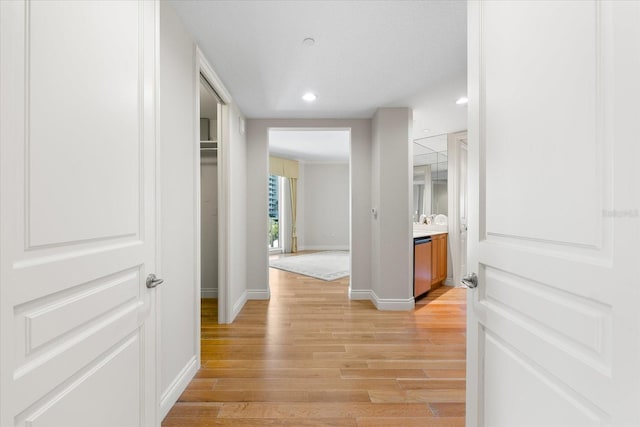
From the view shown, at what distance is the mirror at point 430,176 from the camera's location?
4.72 meters

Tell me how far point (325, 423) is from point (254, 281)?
2.41 metres

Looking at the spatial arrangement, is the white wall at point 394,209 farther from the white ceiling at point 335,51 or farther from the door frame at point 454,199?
the door frame at point 454,199

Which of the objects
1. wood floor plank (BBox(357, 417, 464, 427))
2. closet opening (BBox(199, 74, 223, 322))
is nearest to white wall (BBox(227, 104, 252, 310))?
closet opening (BBox(199, 74, 223, 322))

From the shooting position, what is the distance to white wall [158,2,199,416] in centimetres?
163

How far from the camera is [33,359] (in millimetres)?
674

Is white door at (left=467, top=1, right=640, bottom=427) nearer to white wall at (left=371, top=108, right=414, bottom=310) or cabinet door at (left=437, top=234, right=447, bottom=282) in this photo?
white wall at (left=371, top=108, right=414, bottom=310)

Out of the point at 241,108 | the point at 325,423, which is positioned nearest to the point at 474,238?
the point at 325,423

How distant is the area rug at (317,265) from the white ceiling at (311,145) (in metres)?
2.58

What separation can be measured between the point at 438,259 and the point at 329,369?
2.82 meters


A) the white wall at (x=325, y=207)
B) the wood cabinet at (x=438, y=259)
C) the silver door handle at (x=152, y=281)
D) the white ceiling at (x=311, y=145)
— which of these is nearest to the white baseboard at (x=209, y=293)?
the white ceiling at (x=311, y=145)

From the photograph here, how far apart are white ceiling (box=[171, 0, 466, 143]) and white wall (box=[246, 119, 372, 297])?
419 mm

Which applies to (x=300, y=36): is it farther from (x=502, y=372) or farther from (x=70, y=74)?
(x=502, y=372)

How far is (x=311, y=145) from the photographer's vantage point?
6.21m

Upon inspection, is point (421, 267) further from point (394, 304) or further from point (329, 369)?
point (329, 369)
